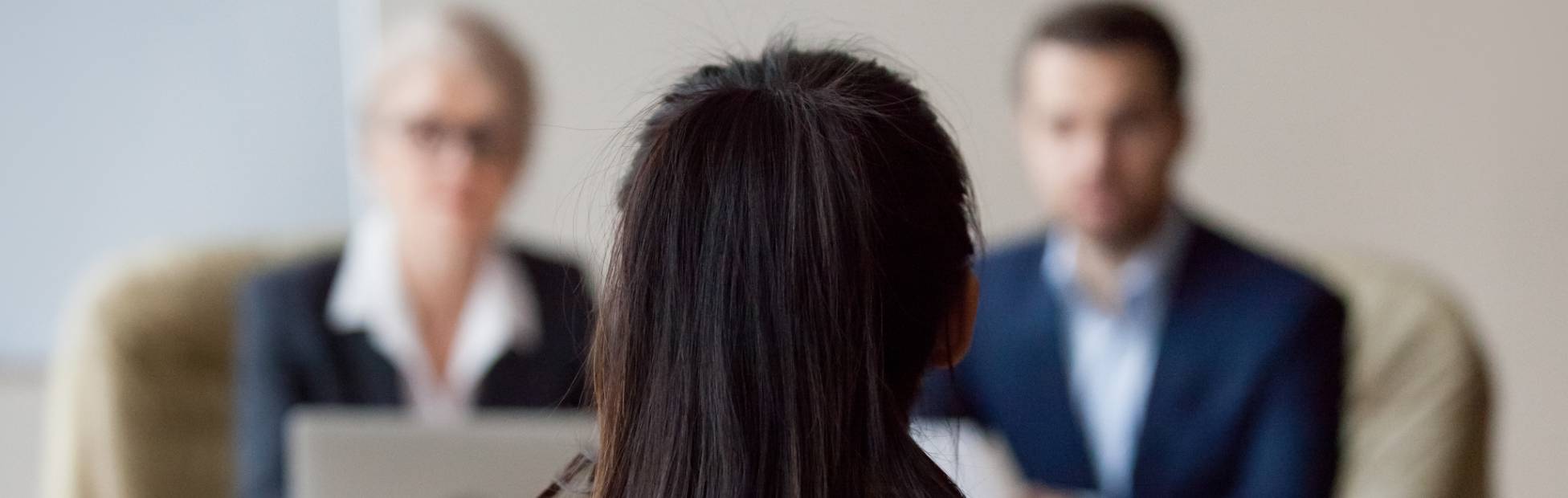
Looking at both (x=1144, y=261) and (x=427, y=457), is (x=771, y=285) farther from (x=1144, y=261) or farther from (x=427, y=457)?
(x=1144, y=261)

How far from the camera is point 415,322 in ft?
5.28

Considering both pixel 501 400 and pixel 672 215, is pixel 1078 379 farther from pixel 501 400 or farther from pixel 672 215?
pixel 672 215

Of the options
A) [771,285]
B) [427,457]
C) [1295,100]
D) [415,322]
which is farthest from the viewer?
[1295,100]

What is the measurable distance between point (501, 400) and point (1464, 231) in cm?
145

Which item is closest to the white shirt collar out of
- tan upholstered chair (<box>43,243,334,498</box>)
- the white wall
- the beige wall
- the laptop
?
the beige wall

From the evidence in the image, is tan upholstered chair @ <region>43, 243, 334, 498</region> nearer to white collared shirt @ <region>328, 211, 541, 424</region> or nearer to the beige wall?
white collared shirt @ <region>328, 211, 541, 424</region>

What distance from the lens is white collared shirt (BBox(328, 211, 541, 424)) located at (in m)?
1.58

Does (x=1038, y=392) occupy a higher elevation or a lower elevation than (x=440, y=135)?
lower

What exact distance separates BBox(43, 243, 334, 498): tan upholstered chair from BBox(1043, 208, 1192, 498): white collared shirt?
100 centimetres

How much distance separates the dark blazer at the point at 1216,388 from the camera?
4.52ft

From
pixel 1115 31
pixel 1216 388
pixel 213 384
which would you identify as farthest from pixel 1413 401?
pixel 213 384

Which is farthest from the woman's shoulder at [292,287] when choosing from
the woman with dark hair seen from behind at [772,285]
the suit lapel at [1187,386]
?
the woman with dark hair seen from behind at [772,285]

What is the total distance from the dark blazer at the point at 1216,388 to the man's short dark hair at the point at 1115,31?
175 millimetres

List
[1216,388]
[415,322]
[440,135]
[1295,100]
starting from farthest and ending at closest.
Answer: [1295,100] < [415,322] < [440,135] < [1216,388]
